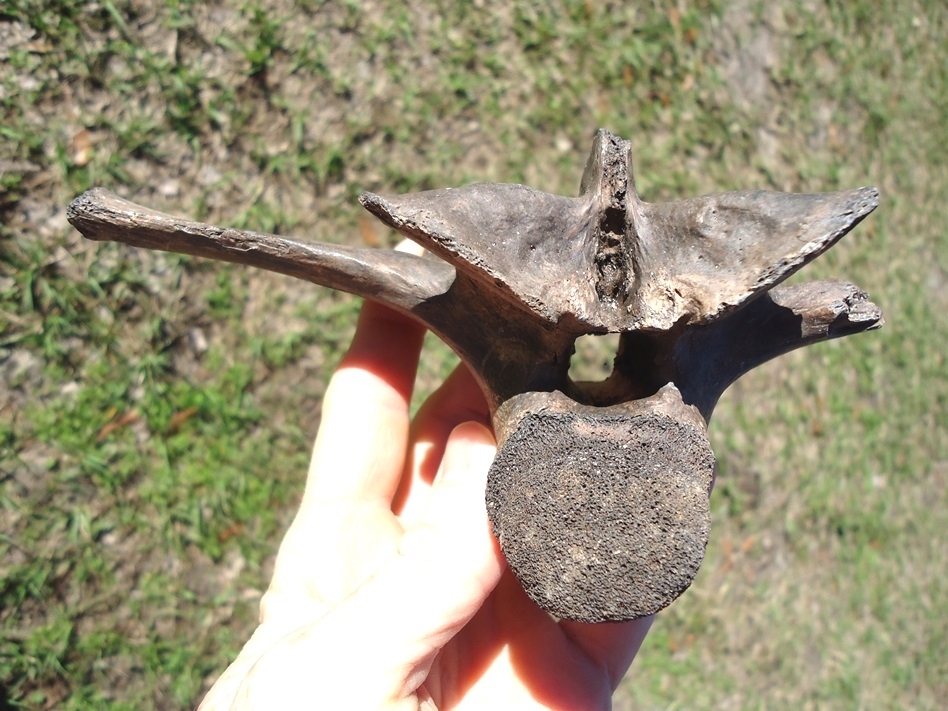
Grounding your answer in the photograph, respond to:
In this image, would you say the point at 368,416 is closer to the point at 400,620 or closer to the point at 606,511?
the point at 400,620

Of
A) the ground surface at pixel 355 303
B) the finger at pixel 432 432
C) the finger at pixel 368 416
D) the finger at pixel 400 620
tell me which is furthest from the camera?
the ground surface at pixel 355 303


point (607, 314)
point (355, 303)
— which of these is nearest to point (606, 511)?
point (607, 314)

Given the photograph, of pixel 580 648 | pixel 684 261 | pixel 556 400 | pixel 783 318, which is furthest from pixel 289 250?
pixel 580 648

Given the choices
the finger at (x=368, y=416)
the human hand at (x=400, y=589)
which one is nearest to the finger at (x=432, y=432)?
the human hand at (x=400, y=589)

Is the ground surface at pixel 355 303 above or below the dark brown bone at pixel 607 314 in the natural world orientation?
below

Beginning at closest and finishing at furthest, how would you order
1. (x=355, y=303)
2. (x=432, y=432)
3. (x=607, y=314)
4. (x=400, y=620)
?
1. (x=400, y=620)
2. (x=607, y=314)
3. (x=432, y=432)
4. (x=355, y=303)

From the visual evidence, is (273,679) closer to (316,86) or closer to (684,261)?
(684,261)

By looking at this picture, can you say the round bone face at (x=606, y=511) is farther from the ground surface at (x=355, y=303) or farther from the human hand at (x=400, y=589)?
the ground surface at (x=355, y=303)
